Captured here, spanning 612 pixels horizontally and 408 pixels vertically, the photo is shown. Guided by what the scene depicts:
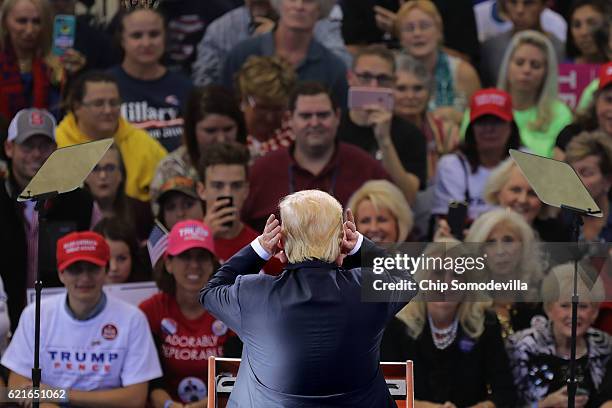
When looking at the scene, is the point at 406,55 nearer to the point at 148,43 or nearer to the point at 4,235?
the point at 148,43

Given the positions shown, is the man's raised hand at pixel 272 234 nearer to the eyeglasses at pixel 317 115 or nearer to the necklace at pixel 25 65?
the eyeglasses at pixel 317 115

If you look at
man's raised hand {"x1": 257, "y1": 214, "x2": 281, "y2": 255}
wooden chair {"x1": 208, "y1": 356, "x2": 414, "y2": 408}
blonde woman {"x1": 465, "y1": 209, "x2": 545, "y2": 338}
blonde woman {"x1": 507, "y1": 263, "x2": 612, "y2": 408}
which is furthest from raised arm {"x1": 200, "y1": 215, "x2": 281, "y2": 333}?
blonde woman {"x1": 507, "y1": 263, "x2": 612, "y2": 408}

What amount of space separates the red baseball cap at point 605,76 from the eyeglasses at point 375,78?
1230 mm

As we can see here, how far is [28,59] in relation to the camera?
8.76 m

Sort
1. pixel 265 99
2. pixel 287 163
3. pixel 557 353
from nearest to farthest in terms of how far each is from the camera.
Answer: pixel 557 353, pixel 287 163, pixel 265 99

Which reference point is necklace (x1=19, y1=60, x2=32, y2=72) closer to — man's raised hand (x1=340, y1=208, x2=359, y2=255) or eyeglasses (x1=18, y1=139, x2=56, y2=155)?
eyeglasses (x1=18, y1=139, x2=56, y2=155)

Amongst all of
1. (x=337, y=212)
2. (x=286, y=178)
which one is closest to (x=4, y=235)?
(x=286, y=178)

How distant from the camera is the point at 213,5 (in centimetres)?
920

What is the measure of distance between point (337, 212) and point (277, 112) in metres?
3.83

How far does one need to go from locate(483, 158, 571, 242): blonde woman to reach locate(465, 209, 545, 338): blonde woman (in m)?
0.26

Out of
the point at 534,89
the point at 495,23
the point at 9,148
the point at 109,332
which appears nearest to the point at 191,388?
the point at 109,332

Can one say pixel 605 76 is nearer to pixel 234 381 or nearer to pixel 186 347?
pixel 186 347

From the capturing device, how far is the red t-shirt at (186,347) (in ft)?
24.3

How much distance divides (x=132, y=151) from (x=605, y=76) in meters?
2.80
